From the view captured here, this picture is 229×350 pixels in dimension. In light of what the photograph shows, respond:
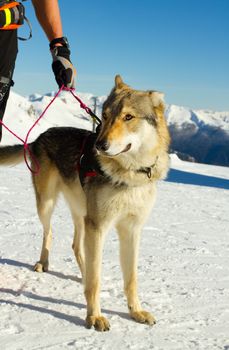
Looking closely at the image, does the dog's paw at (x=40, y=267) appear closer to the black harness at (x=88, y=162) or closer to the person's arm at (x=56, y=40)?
the black harness at (x=88, y=162)

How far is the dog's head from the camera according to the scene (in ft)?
11.8

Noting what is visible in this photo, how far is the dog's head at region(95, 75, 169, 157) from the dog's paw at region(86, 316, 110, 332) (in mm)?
1391

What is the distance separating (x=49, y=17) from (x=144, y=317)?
9.74ft

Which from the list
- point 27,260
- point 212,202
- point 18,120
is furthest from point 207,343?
point 18,120

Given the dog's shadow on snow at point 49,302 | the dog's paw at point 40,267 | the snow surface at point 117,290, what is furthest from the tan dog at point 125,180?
the dog's paw at point 40,267

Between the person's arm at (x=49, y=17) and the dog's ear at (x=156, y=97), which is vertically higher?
the person's arm at (x=49, y=17)

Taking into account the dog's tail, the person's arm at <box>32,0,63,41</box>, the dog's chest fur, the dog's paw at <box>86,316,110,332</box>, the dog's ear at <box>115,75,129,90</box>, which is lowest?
the dog's paw at <box>86,316,110,332</box>

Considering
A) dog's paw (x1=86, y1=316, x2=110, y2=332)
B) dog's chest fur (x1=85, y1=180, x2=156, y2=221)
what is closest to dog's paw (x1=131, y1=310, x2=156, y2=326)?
dog's paw (x1=86, y1=316, x2=110, y2=332)

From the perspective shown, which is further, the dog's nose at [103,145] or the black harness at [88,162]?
the black harness at [88,162]

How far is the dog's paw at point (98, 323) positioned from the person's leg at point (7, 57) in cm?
205

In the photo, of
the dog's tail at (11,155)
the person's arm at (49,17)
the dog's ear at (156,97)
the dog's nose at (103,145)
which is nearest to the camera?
the dog's nose at (103,145)

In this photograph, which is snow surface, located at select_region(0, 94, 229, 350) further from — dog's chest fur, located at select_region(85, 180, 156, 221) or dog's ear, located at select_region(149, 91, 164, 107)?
dog's ear, located at select_region(149, 91, 164, 107)

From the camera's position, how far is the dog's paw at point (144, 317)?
3.99 meters

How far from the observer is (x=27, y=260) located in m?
5.63
